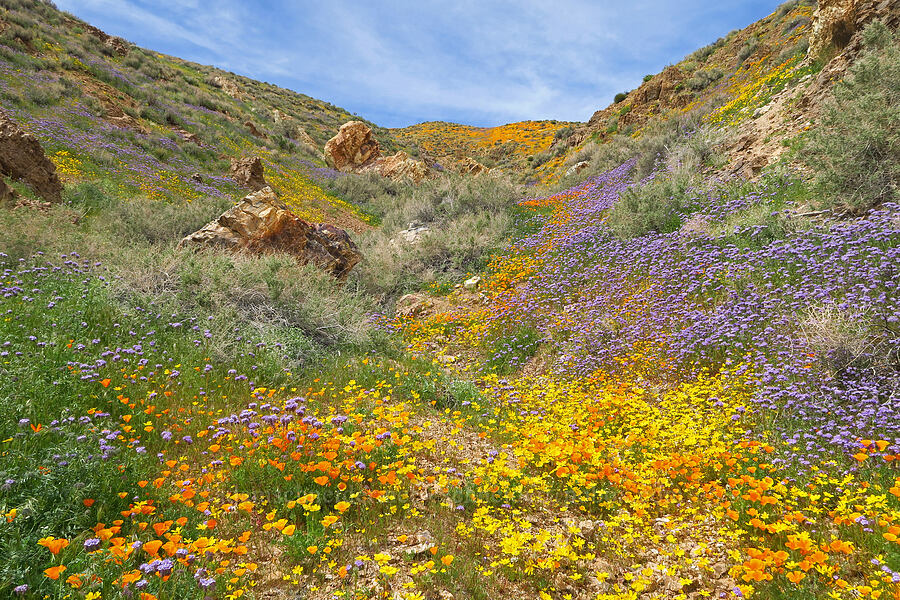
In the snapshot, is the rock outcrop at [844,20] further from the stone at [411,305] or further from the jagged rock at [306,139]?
the jagged rock at [306,139]

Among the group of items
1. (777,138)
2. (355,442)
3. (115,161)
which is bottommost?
(355,442)

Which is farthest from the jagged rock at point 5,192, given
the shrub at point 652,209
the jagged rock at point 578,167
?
the jagged rock at point 578,167

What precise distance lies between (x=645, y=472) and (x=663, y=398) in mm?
1899

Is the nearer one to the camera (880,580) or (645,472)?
(880,580)

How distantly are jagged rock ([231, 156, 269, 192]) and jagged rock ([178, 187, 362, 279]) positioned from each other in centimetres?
1030

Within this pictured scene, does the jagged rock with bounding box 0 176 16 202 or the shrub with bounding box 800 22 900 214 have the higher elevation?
the shrub with bounding box 800 22 900 214

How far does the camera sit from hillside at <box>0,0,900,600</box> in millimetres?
2865

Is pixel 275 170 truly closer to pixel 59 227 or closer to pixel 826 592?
pixel 59 227

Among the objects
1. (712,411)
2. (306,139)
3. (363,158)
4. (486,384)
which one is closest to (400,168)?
(363,158)

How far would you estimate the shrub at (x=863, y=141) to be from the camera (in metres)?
7.25

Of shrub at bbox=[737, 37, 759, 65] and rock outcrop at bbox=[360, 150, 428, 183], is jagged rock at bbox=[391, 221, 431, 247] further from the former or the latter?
shrub at bbox=[737, 37, 759, 65]

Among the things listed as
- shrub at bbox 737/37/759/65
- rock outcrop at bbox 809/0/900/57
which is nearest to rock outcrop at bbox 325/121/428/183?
shrub at bbox 737/37/759/65

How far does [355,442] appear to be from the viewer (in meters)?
3.83

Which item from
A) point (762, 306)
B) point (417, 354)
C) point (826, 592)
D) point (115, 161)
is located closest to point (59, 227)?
point (417, 354)
